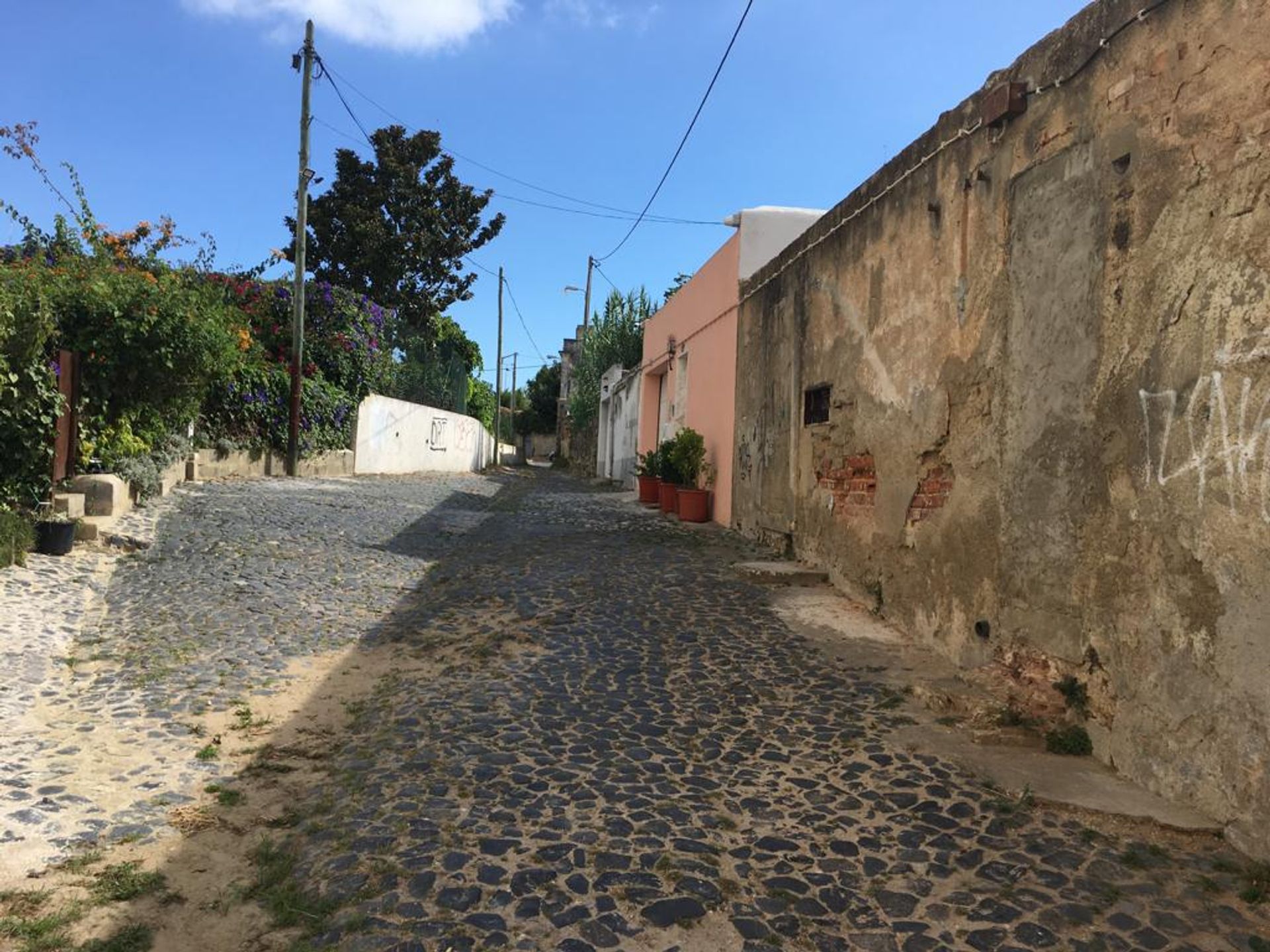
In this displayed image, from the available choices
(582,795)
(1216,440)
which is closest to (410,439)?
(582,795)

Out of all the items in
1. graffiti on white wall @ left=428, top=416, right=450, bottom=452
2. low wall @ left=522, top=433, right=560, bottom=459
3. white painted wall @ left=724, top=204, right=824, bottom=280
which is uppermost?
white painted wall @ left=724, top=204, right=824, bottom=280

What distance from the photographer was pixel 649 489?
542 inches

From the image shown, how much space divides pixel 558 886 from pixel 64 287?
8.09 m

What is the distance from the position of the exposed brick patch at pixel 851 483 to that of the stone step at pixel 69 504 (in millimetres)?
6170

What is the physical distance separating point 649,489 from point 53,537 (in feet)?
29.0

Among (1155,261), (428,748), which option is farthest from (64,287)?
(1155,261)

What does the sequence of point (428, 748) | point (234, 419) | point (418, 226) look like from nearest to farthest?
point (428, 748)
point (234, 419)
point (418, 226)

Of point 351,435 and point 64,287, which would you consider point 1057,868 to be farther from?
point 351,435

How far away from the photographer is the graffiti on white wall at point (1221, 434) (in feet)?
8.55

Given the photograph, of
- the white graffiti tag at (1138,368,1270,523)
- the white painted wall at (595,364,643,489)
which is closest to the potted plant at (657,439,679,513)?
the white painted wall at (595,364,643,489)

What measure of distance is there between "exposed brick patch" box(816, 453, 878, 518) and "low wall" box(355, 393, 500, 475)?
40.3 feet

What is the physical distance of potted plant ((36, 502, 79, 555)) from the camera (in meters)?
6.20

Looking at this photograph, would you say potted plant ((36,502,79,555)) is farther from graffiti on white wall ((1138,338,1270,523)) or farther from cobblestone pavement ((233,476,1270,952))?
graffiti on white wall ((1138,338,1270,523))

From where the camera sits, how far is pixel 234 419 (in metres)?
13.1
